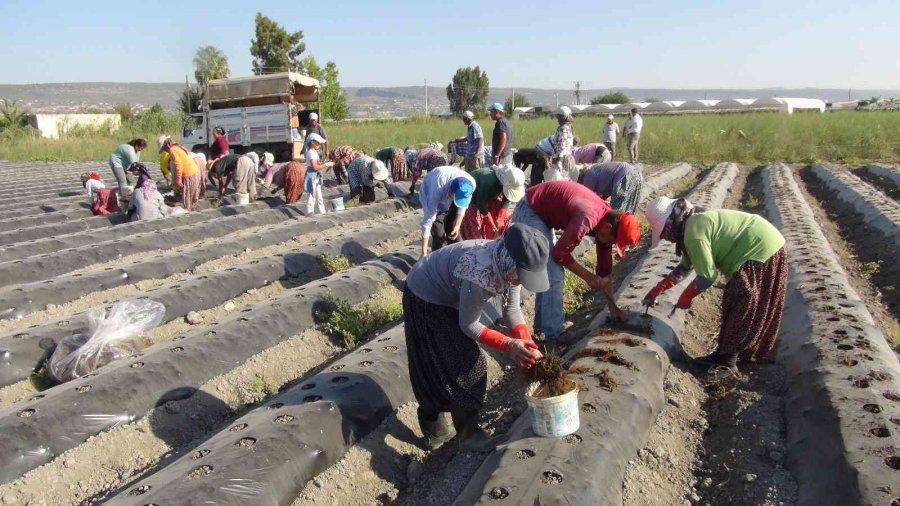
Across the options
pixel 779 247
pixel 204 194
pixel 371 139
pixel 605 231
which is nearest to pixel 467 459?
pixel 605 231

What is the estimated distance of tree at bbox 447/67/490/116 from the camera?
196 feet

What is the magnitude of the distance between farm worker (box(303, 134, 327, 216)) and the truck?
6787 mm

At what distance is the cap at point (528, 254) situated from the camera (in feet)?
7.68

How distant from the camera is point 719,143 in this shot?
19.2 m

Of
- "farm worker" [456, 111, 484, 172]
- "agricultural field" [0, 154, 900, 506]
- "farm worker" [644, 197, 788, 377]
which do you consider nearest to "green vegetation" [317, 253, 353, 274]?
"agricultural field" [0, 154, 900, 506]

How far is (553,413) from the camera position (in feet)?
8.68

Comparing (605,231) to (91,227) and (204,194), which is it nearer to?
(91,227)

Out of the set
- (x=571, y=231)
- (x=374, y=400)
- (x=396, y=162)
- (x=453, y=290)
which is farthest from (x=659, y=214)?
(x=396, y=162)

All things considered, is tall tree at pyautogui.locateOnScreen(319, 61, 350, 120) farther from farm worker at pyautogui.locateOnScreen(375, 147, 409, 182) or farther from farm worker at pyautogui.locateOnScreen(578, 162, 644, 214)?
farm worker at pyautogui.locateOnScreen(578, 162, 644, 214)

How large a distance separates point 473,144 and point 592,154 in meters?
2.84

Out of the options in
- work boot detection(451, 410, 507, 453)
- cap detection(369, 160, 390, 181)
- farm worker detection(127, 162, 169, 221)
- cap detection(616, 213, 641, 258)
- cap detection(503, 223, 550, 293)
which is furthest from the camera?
cap detection(369, 160, 390, 181)

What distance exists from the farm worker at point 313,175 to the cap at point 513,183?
15.6ft

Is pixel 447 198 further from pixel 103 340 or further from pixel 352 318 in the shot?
pixel 103 340

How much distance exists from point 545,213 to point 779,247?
1323 millimetres
